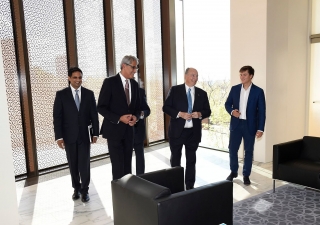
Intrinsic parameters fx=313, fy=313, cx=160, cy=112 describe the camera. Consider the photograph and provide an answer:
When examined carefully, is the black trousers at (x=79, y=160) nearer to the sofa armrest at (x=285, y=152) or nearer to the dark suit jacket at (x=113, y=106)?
the dark suit jacket at (x=113, y=106)

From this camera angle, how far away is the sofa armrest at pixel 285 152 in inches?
154

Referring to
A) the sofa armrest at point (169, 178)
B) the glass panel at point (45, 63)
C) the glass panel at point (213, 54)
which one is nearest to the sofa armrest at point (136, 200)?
Result: the sofa armrest at point (169, 178)

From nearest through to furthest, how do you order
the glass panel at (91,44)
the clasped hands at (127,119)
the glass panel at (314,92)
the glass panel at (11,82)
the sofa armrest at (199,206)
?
1. the sofa armrest at (199,206)
2. the clasped hands at (127,119)
3. the glass panel at (11,82)
4. the glass panel at (91,44)
5. the glass panel at (314,92)

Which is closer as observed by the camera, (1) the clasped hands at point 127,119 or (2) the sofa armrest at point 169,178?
(2) the sofa armrest at point 169,178

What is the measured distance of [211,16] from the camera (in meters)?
6.60

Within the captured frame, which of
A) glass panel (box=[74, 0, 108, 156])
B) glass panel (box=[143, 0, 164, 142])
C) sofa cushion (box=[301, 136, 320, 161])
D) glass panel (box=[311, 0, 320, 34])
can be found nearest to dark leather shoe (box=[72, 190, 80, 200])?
glass panel (box=[74, 0, 108, 156])

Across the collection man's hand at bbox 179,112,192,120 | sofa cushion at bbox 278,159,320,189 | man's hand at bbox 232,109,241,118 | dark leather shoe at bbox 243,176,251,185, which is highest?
man's hand at bbox 179,112,192,120

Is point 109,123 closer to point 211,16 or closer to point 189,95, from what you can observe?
point 189,95

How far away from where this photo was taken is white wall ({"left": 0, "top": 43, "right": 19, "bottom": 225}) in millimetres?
2836

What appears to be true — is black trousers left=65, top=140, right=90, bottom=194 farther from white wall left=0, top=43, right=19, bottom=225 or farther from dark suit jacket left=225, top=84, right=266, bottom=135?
dark suit jacket left=225, top=84, right=266, bottom=135

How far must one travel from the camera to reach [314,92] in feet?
19.5

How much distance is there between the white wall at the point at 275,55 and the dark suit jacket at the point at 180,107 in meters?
1.78

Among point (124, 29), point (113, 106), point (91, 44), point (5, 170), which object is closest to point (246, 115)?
point (113, 106)

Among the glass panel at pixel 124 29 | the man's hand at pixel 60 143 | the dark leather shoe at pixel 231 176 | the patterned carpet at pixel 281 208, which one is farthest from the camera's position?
the glass panel at pixel 124 29
